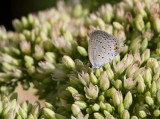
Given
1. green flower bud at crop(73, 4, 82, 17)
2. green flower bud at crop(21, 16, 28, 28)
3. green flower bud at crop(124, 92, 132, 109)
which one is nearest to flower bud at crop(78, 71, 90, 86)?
green flower bud at crop(124, 92, 132, 109)

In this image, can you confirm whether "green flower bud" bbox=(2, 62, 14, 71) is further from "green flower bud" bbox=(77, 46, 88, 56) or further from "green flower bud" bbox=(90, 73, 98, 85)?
"green flower bud" bbox=(90, 73, 98, 85)

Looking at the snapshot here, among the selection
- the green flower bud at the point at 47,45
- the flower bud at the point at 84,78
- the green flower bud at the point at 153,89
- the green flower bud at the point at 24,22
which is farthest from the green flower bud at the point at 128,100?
the green flower bud at the point at 24,22

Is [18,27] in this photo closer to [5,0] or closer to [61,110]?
[61,110]

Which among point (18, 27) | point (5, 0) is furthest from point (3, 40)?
point (5, 0)

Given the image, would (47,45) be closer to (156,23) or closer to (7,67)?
(7,67)

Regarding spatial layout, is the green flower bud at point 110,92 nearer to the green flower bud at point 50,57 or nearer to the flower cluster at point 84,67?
the flower cluster at point 84,67

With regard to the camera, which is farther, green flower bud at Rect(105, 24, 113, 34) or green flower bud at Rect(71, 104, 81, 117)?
green flower bud at Rect(105, 24, 113, 34)

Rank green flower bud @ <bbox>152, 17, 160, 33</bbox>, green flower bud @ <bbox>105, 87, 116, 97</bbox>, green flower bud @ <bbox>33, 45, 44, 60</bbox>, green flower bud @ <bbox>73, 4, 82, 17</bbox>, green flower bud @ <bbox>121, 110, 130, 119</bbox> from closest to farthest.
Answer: green flower bud @ <bbox>121, 110, 130, 119</bbox> → green flower bud @ <bbox>105, 87, 116, 97</bbox> → green flower bud @ <bbox>152, 17, 160, 33</bbox> → green flower bud @ <bbox>33, 45, 44, 60</bbox> → green flower bud @ <bbox>73, 4, 82, 17</bbox>
